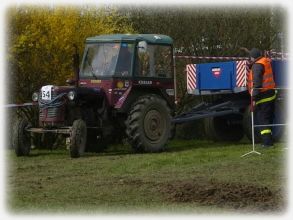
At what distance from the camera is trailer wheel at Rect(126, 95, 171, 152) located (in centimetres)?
1266

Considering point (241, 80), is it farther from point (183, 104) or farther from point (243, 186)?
point (243, 186)

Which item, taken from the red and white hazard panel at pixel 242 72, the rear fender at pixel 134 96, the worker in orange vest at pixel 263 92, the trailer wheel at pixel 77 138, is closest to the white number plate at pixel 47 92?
the trailer wheel at pixel 77 138

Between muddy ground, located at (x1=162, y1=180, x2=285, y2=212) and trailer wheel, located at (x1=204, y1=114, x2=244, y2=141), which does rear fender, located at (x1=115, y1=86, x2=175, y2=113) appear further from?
muddy ground, located at (x1=162, y1=180, x2=285, y2=212)

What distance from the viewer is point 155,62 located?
13375 mm

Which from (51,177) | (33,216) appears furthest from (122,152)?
(33,216)

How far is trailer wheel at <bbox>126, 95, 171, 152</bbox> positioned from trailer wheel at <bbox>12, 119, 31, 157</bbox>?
191 centimetres

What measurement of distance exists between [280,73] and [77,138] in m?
4.94

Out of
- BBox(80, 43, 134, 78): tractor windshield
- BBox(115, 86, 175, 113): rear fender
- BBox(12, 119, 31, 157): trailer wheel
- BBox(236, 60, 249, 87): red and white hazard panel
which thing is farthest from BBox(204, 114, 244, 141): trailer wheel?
BBox(12, 119, 31, 157): trailer wheel

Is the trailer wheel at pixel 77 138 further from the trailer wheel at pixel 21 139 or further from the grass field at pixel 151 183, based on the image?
the trailer wheel at pixel 21 139

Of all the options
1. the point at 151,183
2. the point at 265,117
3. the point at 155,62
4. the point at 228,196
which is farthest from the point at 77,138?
the point at 228,196

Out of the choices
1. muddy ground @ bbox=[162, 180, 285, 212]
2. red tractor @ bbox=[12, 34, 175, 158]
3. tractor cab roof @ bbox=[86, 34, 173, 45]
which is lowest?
muddy ground @ bbox=[162, 180, 285, 212]

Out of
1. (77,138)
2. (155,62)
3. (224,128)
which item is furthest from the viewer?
(224,128)

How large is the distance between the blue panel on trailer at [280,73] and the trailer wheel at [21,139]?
5.29m

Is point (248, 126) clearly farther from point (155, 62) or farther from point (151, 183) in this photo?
point (151, 183)
